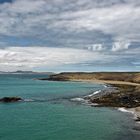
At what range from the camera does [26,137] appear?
39906 mm

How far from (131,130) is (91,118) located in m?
12.4

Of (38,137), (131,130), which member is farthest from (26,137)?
(131,130)

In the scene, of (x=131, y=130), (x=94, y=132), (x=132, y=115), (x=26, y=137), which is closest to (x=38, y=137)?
(x=26, y=137)

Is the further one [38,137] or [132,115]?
[132,115]

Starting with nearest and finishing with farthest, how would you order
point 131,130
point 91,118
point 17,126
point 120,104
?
point 131,130
point 17,126
point 91,118
point 120,104

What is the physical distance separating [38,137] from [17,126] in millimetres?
7247

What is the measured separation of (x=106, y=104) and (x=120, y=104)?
3.20m

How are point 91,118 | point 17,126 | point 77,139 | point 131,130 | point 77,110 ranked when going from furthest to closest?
1. point 77,110
2. point 91,118
3. point 17,126
4. point 131,130
5. point 77,139

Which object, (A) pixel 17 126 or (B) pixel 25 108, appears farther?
(B) pixel 25 108

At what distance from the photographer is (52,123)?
160ft

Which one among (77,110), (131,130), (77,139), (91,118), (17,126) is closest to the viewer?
(77,139)

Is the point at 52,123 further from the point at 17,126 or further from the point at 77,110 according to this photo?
the point at 77,110

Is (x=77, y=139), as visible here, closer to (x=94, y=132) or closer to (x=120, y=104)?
(x=94, y=132)

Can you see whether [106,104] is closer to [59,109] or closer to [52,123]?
[59,109]
